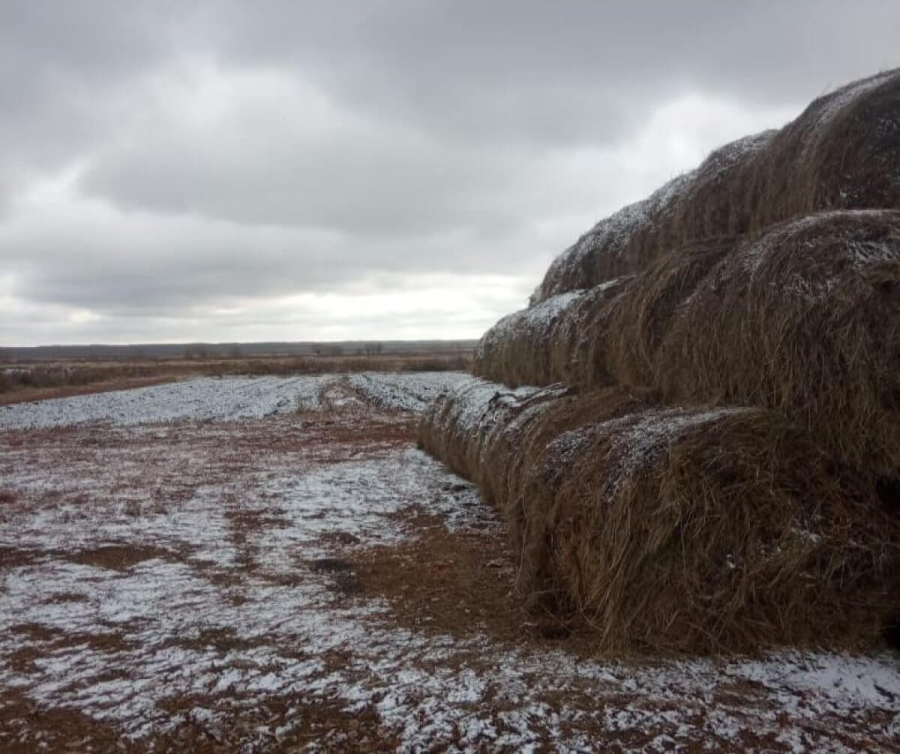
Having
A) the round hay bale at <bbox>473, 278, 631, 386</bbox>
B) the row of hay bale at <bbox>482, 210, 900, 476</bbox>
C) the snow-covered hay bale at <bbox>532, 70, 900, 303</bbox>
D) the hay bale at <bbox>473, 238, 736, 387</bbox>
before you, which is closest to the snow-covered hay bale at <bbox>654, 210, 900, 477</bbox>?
the row of hay bale at <bbox>482, 210, 900, 476</bbox>

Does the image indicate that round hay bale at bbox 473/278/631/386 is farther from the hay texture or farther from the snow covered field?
the hay texture

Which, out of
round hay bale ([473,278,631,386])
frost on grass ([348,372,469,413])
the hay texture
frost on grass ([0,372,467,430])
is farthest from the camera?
frost on grass ([348,372,469,413])

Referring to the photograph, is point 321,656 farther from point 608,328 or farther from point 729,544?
point 608,328

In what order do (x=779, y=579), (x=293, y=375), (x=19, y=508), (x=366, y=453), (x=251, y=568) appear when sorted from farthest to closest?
(x=293, y=375)
(x=366, y=453)
(x=19, y=508)
(x=251, y=568)
(x=779, y=579)

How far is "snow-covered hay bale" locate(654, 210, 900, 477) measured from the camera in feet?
11.3

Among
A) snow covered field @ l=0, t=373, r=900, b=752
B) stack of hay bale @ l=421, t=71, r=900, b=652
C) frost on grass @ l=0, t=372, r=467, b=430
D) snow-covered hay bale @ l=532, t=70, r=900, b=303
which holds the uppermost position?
snow-covered hay bale @ l=532, t=70, r=900, b=303

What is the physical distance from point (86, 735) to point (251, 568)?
242 centimetres

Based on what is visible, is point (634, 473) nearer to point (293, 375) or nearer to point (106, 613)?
point (106, 613)

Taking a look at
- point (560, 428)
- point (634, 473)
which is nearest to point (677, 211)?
point (560, 428)

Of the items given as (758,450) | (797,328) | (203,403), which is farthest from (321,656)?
(203,403)

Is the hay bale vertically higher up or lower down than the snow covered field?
higher up

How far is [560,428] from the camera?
5594 mm

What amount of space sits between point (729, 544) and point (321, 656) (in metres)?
2.28

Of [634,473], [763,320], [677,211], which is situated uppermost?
[677,211]
